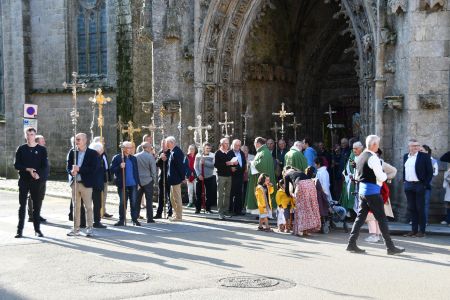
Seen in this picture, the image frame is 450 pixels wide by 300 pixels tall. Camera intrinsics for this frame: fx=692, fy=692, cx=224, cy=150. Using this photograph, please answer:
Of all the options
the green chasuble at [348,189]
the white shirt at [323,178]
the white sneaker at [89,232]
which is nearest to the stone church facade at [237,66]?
the green chasuble at [348,189]

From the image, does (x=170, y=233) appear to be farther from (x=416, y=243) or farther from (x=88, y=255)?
(x=416, y=243)

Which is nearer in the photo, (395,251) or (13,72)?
(395,251)

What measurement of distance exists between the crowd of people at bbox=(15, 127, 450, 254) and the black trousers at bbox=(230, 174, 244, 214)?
22mm

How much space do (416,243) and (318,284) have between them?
3.88m

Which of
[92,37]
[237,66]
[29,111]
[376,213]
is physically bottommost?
[376,213]

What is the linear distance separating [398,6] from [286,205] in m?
4.52

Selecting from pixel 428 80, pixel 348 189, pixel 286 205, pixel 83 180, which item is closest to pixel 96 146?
pixel 83 180

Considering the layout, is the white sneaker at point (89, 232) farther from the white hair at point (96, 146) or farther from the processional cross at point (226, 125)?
the processional cross at point (226, 125)

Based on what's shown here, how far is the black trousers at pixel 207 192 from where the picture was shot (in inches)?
621

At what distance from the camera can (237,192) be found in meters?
15.0

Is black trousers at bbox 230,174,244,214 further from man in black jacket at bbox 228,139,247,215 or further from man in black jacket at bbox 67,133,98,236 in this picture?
man in black jacket at bbox 67,133,98,236

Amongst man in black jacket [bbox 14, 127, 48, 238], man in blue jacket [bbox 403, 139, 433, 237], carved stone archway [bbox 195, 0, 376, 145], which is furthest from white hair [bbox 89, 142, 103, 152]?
man in blue jacket [bbox 403, 139, 433, 237]

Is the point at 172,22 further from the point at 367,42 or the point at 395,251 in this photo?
the point at 395,251

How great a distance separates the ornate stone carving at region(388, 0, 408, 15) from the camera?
43.9 ft
